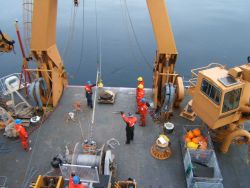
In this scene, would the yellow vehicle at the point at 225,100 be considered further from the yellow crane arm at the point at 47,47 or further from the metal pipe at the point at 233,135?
the yellow crane arm at the point at 47,47

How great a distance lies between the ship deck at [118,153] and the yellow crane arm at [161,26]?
2858 mm

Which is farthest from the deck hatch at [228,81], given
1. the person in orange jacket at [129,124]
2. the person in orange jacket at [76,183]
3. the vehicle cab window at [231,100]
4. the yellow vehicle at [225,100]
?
the person in orange jacket at [76,183]

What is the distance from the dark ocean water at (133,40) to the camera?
74.2 feet

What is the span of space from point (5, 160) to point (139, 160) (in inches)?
179

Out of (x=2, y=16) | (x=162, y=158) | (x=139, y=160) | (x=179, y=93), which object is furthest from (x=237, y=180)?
(x=2, y=16)

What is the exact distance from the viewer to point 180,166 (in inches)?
326

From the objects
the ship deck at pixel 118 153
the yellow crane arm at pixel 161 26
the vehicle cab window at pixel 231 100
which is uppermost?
the yellow crane arm at pixel 161 26

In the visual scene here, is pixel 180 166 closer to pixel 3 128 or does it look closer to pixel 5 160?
pixel 5 160

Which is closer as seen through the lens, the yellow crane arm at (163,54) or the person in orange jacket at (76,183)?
the person in orange jacket at (76,183)

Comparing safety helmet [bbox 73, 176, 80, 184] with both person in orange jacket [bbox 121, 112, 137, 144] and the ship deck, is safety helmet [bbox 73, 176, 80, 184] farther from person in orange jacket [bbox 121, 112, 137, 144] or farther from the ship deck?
person in orange jacket [bbox 121, 112, 137, 144]

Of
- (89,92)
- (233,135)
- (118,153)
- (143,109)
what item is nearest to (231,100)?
(233,135)

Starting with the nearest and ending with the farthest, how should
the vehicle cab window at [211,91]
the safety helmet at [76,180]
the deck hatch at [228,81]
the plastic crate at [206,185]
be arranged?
1. the safety helmet at [76,180]
2. the plastic crate at [206,185]
3. the deck hatch at [228,81]
4. the vehicle cab window at [211,91]

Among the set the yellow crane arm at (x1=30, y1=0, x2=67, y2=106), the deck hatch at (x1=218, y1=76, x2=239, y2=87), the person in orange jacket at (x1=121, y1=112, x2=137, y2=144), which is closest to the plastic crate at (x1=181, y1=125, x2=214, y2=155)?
the person in orange jacket at (x1=121, y1=112, x2=137, y2=144)

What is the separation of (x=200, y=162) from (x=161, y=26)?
497 cm
